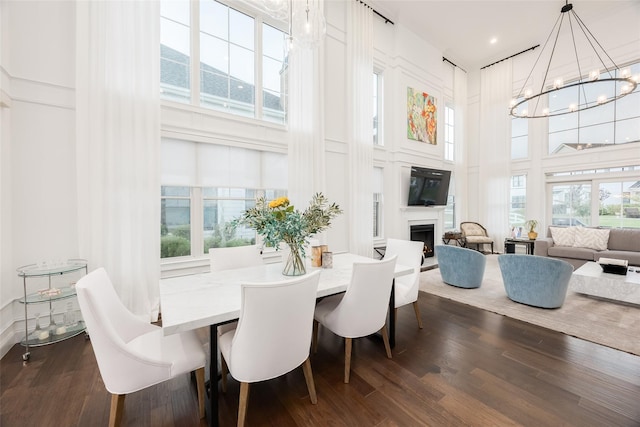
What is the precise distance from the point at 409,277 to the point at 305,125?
2881mm

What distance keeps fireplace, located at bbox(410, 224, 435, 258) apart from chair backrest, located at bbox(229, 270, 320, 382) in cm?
507

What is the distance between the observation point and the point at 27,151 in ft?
8.14

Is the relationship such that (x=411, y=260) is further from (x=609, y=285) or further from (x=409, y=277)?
(x=609, y=285)

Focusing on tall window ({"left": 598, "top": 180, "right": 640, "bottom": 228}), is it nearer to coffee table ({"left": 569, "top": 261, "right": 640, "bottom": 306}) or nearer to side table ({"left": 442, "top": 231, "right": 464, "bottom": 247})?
coffee table ({"left": 569, "top": 261, "right": 640, "bottom": 306})

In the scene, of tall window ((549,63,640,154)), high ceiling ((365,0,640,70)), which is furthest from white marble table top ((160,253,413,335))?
tall window ((549,63,640,154))

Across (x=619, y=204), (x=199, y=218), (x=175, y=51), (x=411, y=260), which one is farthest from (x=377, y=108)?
(x=619, y=204)

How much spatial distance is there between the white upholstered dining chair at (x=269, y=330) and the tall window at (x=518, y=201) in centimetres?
735

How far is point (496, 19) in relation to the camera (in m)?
5.57

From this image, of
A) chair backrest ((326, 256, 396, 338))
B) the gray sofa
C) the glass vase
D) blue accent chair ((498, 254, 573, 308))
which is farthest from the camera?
the gray sofa

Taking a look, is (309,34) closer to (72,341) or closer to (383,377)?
(383,377)

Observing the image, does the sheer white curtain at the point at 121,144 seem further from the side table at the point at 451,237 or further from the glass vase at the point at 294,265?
the side table at the point at 451,237

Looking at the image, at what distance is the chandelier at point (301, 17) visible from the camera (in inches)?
88.3

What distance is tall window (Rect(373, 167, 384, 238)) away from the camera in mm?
5633

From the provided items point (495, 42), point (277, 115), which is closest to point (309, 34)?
point (277, 115)
